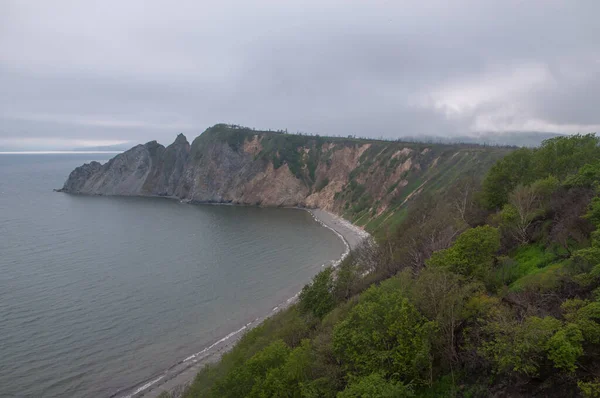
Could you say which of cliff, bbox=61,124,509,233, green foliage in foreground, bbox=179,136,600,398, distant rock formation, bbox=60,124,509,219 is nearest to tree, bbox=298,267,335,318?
green foliage in foreground, bbox=179,136,600,398

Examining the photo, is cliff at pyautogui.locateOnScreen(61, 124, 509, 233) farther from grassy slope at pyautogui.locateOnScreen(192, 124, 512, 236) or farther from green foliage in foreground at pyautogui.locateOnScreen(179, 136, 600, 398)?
green foliage in foreground at pyautogui.locateOnScreen(179, 136, 600, 398)

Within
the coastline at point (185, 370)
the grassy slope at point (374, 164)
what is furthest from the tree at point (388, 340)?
the grassy slope at point (374, 164)

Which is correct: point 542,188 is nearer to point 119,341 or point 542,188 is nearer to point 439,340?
point 439,340

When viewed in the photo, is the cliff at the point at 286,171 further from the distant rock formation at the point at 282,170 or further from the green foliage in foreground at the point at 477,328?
the green foliage in foreground at the point at 477,328

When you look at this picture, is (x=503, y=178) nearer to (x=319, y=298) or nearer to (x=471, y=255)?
(x=471, y=255)

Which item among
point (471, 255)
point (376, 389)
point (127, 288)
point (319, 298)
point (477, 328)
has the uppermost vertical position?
point (471, 255)

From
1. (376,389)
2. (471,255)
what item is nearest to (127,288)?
(471,255)

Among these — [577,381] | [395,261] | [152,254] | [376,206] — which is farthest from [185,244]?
[577,381]
